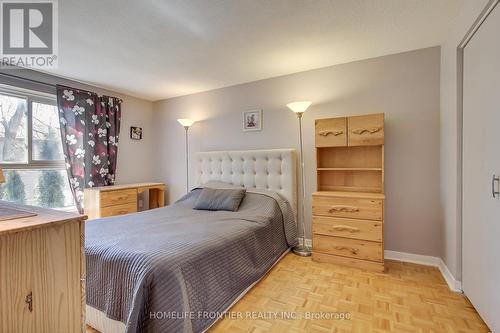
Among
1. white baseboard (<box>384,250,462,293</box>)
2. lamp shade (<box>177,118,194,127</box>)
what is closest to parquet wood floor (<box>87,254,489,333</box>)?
white baseboard (<box>384,250,462,293</box>)

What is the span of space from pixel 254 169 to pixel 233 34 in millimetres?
1672

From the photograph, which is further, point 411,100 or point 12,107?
point 12,107

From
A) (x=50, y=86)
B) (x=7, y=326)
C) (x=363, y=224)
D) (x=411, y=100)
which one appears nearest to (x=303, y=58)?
(x=411, y=100)

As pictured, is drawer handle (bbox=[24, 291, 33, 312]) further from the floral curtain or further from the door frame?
the floral curtain

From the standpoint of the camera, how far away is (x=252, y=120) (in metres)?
3.42

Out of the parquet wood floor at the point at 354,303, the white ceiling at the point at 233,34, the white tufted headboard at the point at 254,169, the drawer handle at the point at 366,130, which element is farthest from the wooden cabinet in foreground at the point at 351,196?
the white ceiling at the point at 233,34

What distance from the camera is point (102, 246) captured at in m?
1.59

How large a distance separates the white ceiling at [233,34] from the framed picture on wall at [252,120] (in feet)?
1.75

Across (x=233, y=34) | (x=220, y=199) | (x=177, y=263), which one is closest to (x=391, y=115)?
(x=233, y=34)

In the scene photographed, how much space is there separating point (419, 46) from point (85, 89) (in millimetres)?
4223

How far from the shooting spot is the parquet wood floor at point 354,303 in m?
1.59

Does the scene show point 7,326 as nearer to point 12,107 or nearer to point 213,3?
point 213,3

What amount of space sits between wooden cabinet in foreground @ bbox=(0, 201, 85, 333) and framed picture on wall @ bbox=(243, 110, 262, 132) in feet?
8.91

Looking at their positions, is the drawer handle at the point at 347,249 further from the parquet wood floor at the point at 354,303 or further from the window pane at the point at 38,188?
the window pane at the point at 38,188
